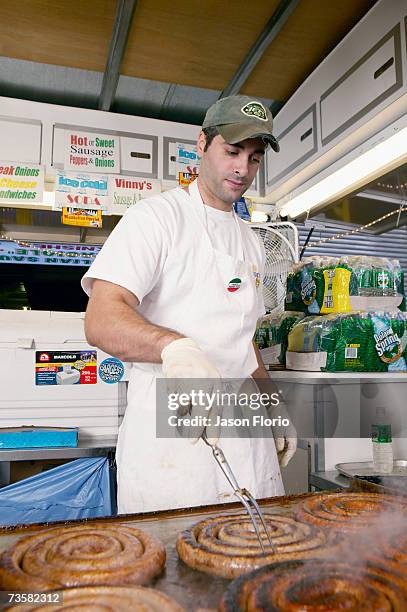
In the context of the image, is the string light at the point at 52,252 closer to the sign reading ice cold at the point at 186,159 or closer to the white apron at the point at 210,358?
the sign reading ice cold at the point at 186,159

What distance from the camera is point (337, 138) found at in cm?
285

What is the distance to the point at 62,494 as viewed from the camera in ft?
8.45

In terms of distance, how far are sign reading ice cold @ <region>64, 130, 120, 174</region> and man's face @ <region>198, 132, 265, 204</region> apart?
6.41 feet

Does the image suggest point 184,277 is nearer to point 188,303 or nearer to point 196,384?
point 188,303

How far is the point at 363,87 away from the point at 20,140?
7.19 feet

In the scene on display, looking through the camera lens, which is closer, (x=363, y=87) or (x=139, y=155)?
(x=363, y=87)

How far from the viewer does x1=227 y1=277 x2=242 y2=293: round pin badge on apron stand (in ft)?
5.67

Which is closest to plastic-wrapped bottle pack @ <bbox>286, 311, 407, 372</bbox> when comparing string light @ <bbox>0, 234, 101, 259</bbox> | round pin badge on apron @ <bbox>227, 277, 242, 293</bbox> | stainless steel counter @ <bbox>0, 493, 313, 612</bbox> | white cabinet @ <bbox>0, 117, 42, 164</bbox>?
round pin badge on apron @ <bbox>227, 277, 242, 293</bbox>

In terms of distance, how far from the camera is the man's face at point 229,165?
5.63ft

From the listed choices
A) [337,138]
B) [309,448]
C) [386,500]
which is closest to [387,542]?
[386,500]

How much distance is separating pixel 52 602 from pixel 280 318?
1.98 m

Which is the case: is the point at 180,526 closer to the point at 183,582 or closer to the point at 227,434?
the point at 183,582
